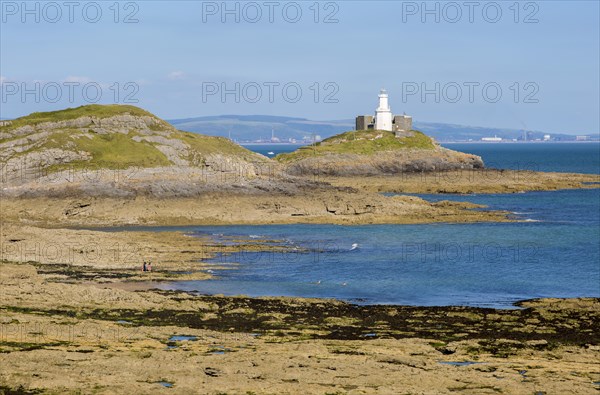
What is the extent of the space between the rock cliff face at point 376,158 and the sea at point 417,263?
52025 mm

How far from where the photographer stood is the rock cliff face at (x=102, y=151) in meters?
80.9

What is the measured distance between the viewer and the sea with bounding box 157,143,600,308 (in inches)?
1748

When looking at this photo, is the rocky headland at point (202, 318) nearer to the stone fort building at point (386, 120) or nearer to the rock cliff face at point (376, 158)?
the rock cliff face at point (376, 158)

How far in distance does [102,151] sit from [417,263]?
135 feet

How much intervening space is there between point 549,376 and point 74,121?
7334cm

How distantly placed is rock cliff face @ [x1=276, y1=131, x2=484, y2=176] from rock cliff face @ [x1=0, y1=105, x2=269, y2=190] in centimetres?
3603

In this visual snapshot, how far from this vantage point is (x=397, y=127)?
156 meters

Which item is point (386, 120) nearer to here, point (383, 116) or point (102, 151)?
point (383, 116)

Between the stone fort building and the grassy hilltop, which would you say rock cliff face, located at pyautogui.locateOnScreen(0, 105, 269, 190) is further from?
the stone fort building

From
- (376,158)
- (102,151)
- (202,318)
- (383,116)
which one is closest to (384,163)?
(376,158)

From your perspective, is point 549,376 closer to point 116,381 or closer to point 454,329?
point 454,329

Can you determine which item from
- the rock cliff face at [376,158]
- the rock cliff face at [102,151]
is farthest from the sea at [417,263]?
the rock cliff face at [376,158]

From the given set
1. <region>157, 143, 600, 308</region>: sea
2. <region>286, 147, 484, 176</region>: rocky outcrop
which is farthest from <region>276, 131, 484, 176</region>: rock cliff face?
<region>157, 143, 600, 308</region>: sea

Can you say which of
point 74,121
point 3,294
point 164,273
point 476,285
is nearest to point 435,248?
point 476,285
